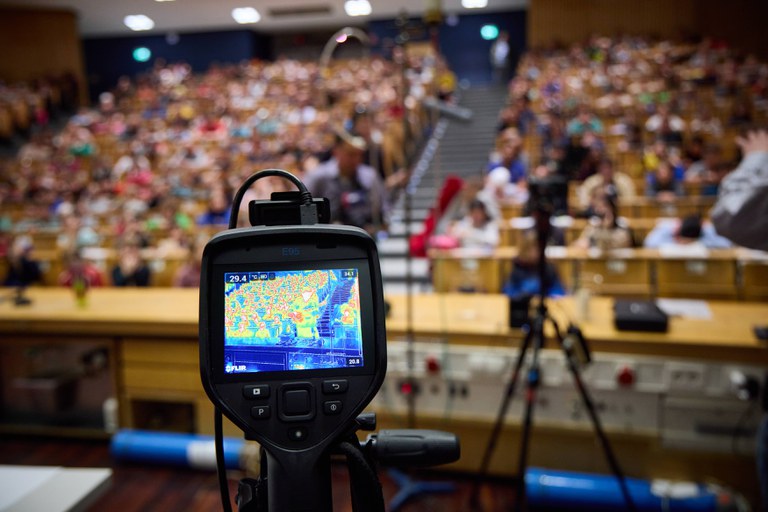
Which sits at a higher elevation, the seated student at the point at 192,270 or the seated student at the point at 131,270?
the seated student at the point at 192,270

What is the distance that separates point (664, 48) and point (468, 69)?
432 cm

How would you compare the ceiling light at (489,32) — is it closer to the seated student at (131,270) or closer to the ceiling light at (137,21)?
the seated student at (131,270)

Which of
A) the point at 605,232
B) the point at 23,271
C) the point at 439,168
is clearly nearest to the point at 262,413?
the point at 605,232

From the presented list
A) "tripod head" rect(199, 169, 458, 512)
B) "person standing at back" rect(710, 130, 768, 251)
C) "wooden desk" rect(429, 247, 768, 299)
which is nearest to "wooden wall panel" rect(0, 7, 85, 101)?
"wooden desk" rect(429, 247, 768, 299)

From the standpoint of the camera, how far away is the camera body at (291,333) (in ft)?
1.92

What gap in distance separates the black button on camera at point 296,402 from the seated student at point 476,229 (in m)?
3.37

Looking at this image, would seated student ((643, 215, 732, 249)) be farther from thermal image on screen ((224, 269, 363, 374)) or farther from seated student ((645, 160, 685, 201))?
thermal image on screen ((224, 269, 363, 374))

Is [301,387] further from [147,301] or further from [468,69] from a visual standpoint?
[468,69]

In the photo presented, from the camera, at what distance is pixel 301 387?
59cm

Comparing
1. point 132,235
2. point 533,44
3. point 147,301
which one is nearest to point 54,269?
point 132,235

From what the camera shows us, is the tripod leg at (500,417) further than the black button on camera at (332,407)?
Yes

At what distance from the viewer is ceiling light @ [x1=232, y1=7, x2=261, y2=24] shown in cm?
142

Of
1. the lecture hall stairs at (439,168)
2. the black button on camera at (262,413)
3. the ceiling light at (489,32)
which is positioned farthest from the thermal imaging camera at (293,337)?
the ceiling light at (489,32)

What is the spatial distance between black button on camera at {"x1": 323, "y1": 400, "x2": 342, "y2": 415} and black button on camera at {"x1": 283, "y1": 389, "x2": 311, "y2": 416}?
0.02 m
